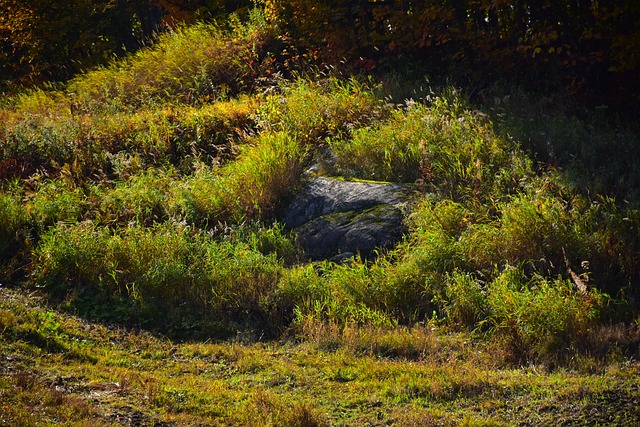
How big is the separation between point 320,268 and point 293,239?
77 centimetres

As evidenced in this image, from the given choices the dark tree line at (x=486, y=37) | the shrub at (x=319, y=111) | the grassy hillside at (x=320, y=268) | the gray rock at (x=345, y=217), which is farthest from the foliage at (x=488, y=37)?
the gray rock at (x=345, y=217)

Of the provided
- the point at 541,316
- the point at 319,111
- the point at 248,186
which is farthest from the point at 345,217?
the point at 541,316

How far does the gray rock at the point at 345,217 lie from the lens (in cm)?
921

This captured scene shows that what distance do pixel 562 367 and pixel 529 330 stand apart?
0.58 m

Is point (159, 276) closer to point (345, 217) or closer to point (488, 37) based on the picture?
point (345, 217)

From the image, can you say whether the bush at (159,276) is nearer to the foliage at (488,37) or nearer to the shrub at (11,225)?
the shrub at (11,225)

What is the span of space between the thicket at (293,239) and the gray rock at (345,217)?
23 centimetres

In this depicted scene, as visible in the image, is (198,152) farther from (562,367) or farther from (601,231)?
(562,367)

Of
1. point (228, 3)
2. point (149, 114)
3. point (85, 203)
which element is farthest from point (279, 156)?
point (228, 3)

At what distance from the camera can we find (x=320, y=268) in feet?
29.7

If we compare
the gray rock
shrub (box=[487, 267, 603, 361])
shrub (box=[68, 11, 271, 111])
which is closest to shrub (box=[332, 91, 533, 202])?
the gray rock

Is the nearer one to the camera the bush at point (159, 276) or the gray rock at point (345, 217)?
the bush at point (159, 276)

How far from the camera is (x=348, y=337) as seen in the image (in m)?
7.46

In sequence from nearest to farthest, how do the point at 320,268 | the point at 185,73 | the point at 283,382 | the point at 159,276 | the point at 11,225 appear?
the point at 283,382
the point at 159,276
the point at 320,268
the point at 11,225
the point at 185,73
